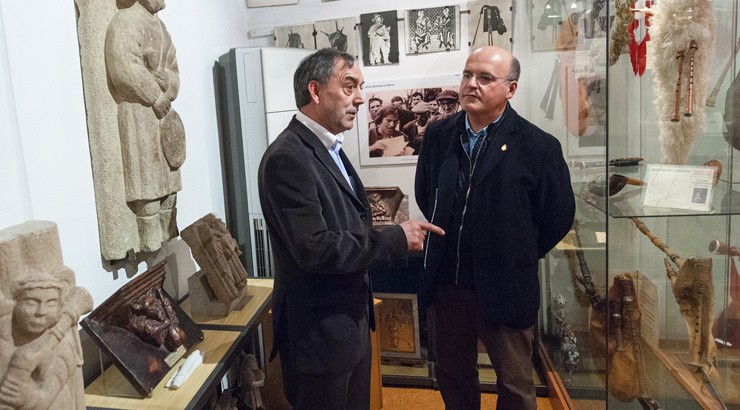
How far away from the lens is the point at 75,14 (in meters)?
1.83

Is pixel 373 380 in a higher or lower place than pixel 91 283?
lower

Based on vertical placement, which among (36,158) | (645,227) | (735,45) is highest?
(735,45)

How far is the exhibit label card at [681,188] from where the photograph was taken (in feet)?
5.52

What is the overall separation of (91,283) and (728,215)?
2.23 m

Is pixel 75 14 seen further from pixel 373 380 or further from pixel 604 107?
pixel 373 380

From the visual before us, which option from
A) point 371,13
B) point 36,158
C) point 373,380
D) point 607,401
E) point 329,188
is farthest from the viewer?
point 371,13

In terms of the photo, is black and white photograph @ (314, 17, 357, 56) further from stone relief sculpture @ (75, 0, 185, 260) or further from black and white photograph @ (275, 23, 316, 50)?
stone relief sculpture @ (75, 0, 185, 260)

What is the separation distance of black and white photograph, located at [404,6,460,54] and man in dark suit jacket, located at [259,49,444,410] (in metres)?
1.67

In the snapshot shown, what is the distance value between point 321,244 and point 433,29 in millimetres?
2195

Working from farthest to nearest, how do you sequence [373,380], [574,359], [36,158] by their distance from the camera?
[373,380]
[574,359]
[36,158]

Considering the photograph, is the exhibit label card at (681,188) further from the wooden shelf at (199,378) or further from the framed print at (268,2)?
the framed print at (268,2)

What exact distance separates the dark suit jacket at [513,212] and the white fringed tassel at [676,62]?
0.42 m

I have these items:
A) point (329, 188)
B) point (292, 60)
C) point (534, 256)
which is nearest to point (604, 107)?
point (534, 256)

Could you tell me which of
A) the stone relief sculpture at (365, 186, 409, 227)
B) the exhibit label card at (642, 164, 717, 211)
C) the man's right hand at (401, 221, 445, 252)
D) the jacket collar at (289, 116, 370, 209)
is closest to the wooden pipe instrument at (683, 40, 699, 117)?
the exhibit label card at (642, 164, 717, 211)
